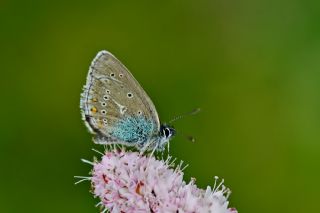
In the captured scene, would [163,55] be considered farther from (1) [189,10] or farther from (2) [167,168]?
(2) [167,168]

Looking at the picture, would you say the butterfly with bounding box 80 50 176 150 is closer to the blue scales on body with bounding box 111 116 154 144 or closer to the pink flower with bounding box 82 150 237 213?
the blue scales on body with bounding box 111 116 154 144

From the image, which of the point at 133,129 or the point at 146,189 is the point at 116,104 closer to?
the point at 133,129

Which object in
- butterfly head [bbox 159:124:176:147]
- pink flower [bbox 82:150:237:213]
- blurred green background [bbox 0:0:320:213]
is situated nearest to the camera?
pink flower [bbox 82:150:237:213]

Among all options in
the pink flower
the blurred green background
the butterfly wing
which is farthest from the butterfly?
the blurred green background

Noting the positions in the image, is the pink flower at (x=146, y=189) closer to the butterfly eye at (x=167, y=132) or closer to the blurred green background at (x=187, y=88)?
the butterfly eye at (x=167, y=132)

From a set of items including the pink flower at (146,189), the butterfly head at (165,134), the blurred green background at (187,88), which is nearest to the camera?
the pink flower at (146,189)

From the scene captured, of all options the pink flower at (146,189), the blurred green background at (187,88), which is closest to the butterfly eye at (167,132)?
the pink flower at (146,189)
